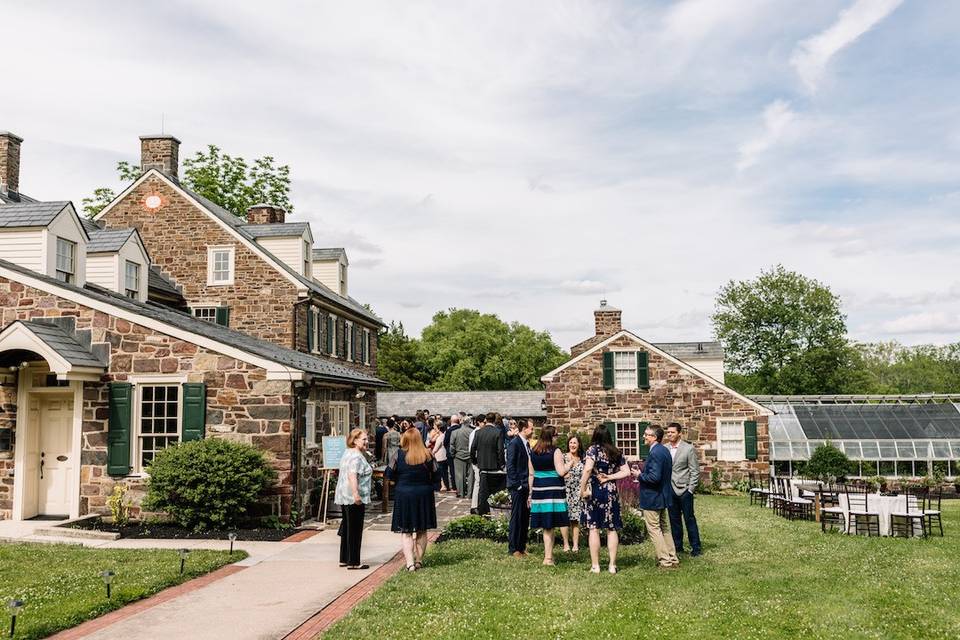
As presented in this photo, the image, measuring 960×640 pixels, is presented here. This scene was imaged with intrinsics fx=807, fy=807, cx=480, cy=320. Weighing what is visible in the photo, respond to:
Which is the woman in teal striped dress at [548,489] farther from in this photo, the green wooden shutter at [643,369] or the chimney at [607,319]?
the chimney at [607,319]

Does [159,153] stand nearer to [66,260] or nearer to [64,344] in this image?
[66,260]

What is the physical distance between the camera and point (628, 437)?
2742cm

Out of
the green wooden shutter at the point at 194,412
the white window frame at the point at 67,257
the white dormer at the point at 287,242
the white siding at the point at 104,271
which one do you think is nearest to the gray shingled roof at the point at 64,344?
the green wooden shutter at the point at 194,412

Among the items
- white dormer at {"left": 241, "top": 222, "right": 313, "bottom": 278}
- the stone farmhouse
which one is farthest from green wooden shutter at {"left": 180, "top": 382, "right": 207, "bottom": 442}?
white dormer at {"left": 241, "top": 222, "right": 313, "bottom": 278}

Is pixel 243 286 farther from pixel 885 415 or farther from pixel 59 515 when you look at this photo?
pixel 885 415

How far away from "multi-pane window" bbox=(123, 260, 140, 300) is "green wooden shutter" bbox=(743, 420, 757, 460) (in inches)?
751

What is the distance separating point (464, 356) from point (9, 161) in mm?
46478

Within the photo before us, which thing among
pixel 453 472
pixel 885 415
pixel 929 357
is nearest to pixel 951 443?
pixel 885 415

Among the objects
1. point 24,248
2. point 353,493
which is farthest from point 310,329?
point 353,493

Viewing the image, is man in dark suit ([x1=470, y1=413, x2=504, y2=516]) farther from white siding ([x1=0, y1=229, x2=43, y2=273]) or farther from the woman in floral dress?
white siding ([x1=0, y1=229, x2=43, y2=273])

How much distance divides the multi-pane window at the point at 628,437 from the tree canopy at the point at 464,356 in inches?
1372

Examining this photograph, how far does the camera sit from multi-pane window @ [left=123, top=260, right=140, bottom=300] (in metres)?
20.2

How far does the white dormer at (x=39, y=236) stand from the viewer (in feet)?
53.6

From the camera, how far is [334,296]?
96.1 feet
